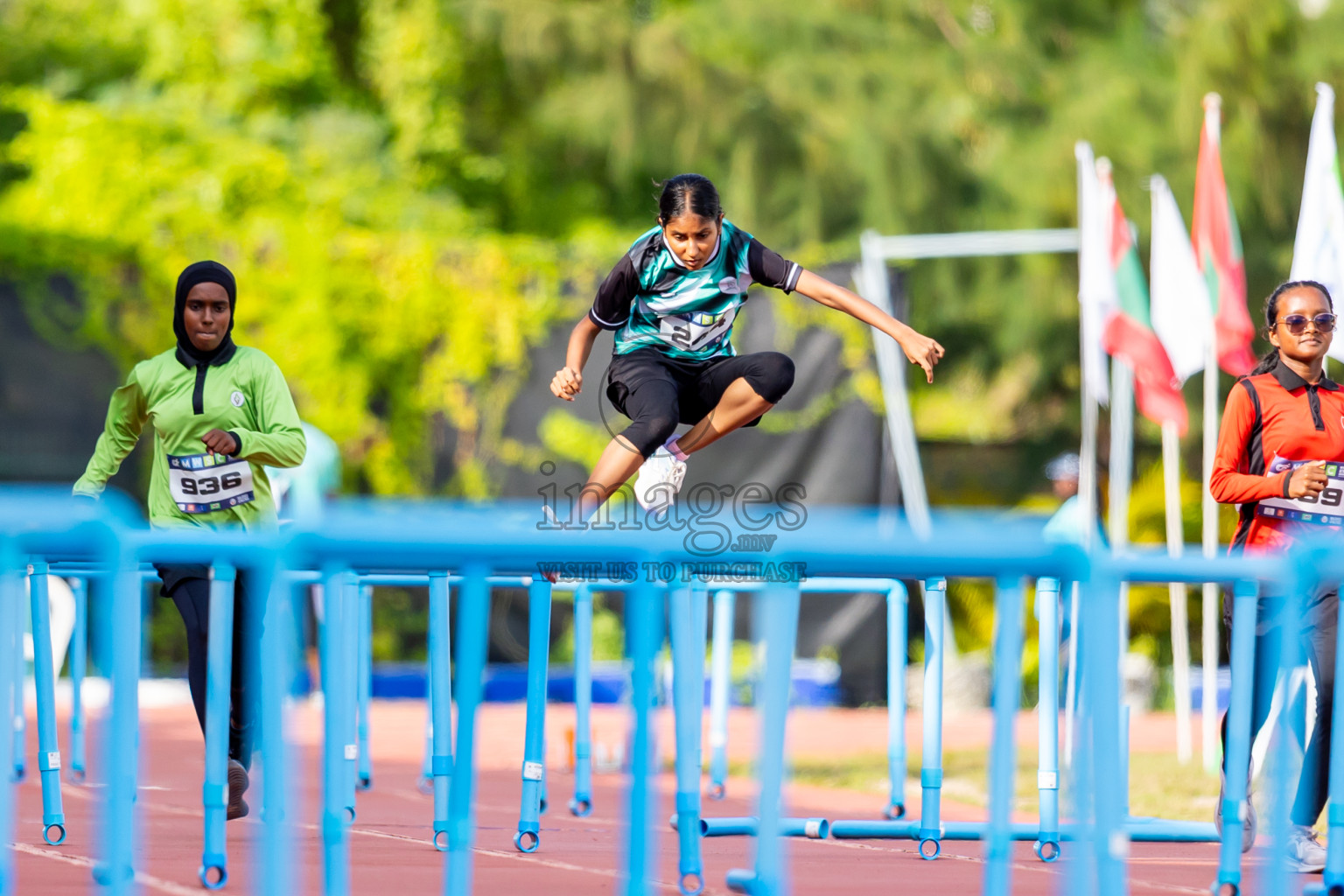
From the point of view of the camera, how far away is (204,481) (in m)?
4.61

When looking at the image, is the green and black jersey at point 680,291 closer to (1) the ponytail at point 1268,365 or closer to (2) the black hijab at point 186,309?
(2) the black hijab at point 186,309

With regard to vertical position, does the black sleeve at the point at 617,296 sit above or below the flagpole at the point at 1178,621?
above

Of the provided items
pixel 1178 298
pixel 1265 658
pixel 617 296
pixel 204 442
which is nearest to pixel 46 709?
pixel 204 442

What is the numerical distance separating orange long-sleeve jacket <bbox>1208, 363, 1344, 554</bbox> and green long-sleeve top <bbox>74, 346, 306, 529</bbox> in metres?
2.81

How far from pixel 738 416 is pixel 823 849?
5.21 ft

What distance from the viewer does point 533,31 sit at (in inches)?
603

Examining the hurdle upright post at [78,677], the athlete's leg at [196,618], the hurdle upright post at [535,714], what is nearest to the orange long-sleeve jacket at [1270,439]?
the hurdle upright post at [535,714]

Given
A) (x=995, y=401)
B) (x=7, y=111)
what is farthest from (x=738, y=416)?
(x=7, y=111)

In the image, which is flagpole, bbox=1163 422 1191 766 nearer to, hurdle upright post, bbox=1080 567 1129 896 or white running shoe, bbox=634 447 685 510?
white running shoe, bbox=634 447 685 510

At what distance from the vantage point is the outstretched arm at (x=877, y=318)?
168 inches

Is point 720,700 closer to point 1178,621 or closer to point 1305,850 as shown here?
point 1305,850

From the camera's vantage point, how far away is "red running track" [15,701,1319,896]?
4305mm

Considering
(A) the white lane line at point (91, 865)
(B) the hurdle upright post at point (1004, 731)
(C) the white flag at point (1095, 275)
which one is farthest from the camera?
(C) the white flag at point (1095, 275)

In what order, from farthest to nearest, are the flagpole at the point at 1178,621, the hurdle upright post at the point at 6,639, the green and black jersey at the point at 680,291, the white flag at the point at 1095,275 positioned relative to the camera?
the white flag at the point at 1095,275 → the flagpole at the point at 1178,621 → the green and black jersey at the point at 680,291 → the hurdle upright post at the point at 6,639
